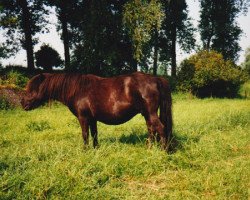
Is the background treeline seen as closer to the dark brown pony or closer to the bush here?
the bush

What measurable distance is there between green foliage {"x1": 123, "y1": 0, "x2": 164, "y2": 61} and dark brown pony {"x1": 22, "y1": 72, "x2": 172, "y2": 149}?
574 inches

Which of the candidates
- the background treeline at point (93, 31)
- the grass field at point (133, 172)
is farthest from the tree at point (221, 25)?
the grass field at point (133, 172)

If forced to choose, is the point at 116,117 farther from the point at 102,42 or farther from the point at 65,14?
the point at 65,14

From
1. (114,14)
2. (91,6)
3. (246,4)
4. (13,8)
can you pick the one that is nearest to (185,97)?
(114,14)

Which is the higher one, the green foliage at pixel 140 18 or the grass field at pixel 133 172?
the green foliage at pixel 140 18

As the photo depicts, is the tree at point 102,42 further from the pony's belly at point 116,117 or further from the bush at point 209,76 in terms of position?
the pony's belly at point 116,117

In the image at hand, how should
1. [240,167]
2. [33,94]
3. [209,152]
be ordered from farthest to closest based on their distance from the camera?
[33,94], [209,152], [240,167]

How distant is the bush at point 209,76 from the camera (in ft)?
72.1

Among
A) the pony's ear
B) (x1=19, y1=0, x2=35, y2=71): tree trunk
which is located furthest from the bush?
the pony's ear

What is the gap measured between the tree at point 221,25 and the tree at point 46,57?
28092 millimetres

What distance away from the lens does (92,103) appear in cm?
691

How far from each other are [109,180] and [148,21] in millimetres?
17691

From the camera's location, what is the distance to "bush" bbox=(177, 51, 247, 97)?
21984 mm

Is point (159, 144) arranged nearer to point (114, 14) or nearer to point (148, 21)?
point (148, 21)
